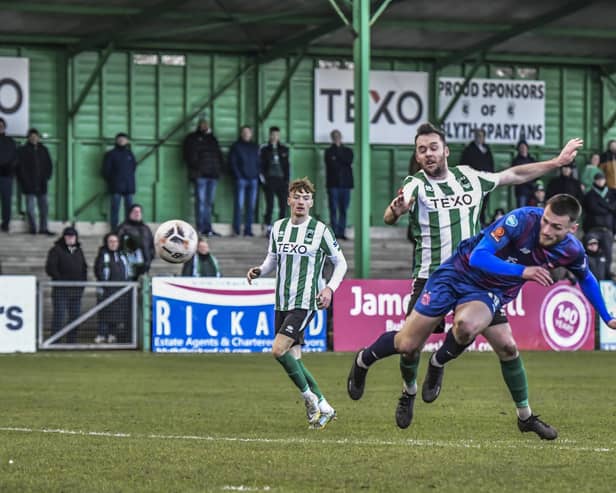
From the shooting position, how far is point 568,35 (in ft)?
108

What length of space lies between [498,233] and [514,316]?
1527cm

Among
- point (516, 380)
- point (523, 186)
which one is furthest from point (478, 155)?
point (516, 380)

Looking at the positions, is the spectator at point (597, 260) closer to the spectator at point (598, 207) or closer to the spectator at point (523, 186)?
the spectator at point (598, 207)

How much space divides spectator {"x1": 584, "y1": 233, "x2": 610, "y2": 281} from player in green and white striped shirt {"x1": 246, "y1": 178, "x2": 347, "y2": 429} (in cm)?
1602

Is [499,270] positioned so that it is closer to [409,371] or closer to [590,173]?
[409,371]

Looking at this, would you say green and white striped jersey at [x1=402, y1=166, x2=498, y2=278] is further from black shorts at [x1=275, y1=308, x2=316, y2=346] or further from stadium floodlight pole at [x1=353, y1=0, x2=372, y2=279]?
stadium floodlight pole at [x1=353, y1=0, x2=372, y2=279]

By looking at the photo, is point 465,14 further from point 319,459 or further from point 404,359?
point 319,459

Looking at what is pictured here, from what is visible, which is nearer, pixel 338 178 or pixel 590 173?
pixel 338 178

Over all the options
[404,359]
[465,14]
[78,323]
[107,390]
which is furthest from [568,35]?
[404,359]

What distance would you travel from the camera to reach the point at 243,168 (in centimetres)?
3164

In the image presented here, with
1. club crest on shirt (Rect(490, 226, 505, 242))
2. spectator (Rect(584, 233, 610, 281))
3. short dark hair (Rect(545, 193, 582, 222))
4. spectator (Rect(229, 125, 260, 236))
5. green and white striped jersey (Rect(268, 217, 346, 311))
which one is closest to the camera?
short dark hair (Rect(545, 193, 582, 222))

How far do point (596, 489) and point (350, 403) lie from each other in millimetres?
6359

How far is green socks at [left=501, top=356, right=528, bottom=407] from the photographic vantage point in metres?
10.2

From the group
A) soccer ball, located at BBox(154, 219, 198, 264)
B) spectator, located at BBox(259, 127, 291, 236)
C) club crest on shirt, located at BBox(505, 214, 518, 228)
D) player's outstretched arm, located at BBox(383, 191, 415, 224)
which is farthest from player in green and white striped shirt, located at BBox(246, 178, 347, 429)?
spectator, located at BBox(259, 127, 291, 236)
